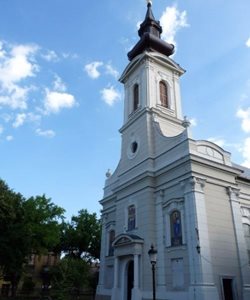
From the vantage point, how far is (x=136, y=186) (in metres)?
23.5

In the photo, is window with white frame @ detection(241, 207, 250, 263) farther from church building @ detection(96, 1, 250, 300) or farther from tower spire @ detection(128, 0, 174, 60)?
tower spire @ detection(128, 0, 174, 60)

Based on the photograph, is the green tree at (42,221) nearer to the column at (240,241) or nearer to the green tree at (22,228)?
the green tree at (22,228)

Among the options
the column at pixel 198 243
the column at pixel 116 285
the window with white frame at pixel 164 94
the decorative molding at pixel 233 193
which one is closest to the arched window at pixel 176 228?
the column at pixel 198 243

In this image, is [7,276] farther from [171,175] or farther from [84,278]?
[171,175]

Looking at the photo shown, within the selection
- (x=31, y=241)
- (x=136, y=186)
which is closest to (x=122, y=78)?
(x=136, y=186)

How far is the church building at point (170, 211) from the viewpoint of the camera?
17.7 m

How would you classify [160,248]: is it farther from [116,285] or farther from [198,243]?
[116,285]

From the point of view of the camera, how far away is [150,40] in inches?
1159

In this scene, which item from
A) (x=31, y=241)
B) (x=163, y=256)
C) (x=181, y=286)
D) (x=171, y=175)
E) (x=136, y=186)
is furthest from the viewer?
(x=31, y=241)

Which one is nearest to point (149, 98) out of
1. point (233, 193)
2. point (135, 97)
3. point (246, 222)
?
point (135, 97)

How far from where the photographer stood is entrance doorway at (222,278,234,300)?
17312 mm

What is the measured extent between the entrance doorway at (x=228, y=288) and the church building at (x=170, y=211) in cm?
5

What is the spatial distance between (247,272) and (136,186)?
30.9 ft

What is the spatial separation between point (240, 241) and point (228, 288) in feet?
10.2
